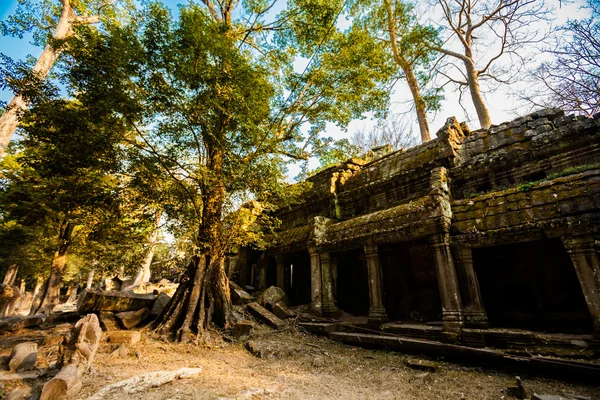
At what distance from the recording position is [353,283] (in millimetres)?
10906

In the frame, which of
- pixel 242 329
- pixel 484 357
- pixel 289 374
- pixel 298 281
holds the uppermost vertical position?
pixel 298 281

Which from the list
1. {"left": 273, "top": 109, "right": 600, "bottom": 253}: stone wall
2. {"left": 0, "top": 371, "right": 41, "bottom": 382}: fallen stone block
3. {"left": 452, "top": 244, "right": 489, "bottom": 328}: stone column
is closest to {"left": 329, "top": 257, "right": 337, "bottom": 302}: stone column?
{"left": 273, "top": 109, "right": 600, "bottom": 253}: stone wall

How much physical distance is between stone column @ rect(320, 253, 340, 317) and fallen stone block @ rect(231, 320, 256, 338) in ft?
8.43

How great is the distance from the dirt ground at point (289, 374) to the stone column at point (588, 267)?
155cm

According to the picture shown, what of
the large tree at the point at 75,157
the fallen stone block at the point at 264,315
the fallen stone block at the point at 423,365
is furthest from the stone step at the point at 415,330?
the large tree at the point at 75,157

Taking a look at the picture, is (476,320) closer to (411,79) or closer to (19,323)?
→ (19,323)

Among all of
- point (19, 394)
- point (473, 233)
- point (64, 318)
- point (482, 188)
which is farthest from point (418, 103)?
point (64, 318)

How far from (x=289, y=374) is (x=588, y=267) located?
621 centimetres

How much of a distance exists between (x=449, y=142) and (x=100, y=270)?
12.5 meters

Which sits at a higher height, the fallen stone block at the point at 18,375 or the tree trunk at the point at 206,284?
the tree trunk at the point at 206,284

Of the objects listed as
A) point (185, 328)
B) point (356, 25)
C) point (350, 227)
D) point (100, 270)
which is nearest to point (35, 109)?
point (100, 270)

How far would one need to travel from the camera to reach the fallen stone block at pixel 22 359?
4727mm

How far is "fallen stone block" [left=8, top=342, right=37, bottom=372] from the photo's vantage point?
4727 mm

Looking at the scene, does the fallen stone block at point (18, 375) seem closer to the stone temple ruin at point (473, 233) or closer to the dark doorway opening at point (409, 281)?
the stone temple ruin at point (473, 233)
